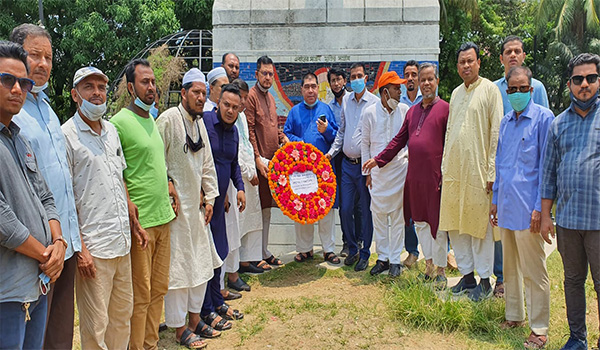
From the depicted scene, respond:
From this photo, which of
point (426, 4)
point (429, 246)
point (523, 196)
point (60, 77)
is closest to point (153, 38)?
point (60, 77)

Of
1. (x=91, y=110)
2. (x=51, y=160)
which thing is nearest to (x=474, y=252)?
(x=91, y=110)

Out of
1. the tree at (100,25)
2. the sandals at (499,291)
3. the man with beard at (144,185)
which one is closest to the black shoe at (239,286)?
the man with beard at (144,185)

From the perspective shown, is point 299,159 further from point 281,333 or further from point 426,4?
point 426,4

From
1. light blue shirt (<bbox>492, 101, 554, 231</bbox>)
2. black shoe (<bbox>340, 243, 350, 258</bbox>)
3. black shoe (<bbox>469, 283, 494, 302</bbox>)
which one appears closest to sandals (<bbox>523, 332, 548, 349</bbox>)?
black shoe (<bbox>469, 283, 494, 302</bbox>)

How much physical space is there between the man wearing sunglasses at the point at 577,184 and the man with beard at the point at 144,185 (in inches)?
121

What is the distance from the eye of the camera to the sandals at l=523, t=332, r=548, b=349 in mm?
4137

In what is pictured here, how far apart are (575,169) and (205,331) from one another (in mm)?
3437

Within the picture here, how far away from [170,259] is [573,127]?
3.39 meters

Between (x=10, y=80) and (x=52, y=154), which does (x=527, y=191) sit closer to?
(x=52, y=154)

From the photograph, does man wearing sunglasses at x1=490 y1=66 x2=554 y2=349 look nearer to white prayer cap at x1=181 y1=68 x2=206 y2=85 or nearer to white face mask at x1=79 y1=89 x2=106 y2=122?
white prayer cap at x1=181 y1=68 x2=206 y2=85

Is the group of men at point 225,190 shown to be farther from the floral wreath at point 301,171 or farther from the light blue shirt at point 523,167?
the floral wreath at point 301,171

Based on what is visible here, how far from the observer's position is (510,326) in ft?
14.9

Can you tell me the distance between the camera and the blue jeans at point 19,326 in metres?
2.49

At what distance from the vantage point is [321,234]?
22.6 ft
